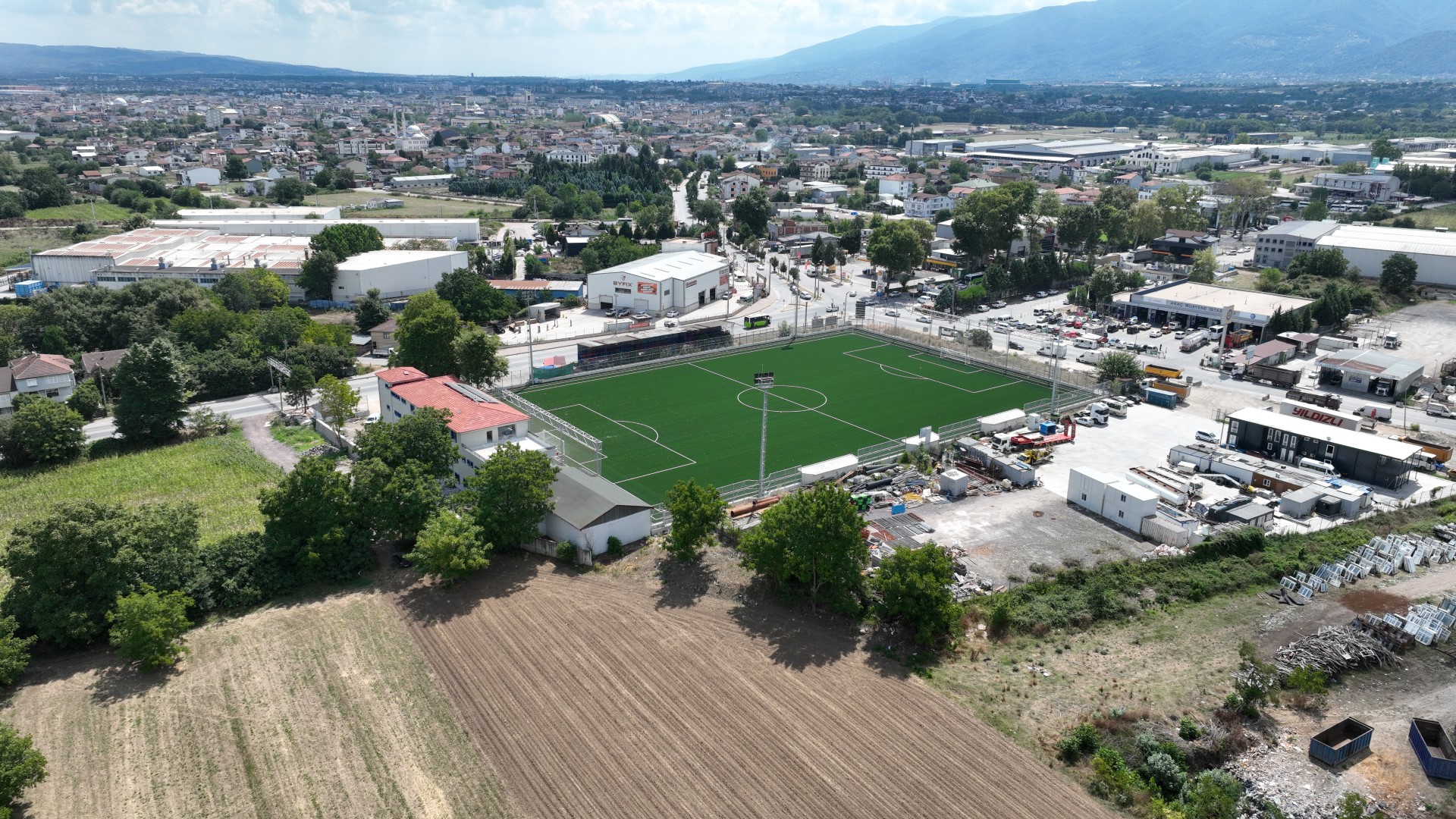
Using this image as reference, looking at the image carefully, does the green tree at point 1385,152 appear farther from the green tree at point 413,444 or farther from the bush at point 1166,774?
the green tree at point 413,444

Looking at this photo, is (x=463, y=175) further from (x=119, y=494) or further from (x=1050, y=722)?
(x=1050, y=722)

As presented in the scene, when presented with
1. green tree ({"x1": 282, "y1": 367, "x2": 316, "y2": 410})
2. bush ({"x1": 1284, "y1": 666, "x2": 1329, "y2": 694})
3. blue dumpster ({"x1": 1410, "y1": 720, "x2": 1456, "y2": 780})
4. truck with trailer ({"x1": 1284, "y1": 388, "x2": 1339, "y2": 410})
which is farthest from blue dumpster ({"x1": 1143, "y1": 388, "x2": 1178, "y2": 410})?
green tree ({"x1": 282, "y1": 367, "x2": 316, "y2": 410})

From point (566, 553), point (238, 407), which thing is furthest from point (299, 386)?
point (566, 553)

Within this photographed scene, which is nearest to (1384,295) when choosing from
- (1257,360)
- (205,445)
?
(1257,360)

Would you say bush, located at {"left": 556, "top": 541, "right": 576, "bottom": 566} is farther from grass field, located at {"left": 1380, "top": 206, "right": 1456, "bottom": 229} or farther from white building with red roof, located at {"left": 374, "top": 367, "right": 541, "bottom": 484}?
grass field, located at {"left": 1380, "top": 206, "right": 1456, "bottom": 229}

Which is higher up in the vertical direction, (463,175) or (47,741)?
(463,175)

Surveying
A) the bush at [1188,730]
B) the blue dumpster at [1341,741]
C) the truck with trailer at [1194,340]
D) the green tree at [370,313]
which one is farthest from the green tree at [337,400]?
the truck with trailer at [1194,340]
